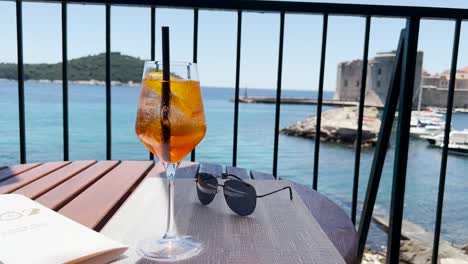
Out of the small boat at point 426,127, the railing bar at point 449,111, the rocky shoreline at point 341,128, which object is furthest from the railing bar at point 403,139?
the small boat at point 426,127

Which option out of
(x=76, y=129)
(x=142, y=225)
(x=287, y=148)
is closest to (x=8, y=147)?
(x=76, y=129)

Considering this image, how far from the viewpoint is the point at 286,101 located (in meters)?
39.6

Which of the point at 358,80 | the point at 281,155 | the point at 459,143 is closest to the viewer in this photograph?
the point at 459,143

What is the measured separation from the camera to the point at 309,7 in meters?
1.53

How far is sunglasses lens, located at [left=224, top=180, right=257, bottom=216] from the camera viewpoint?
0.67 m

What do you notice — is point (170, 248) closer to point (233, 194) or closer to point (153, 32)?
point (233, 194)

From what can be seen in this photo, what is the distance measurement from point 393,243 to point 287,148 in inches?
912

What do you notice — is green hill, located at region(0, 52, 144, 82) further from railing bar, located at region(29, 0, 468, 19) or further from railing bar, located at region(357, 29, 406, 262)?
railing bar, located at region(357, 29, 406, 262)

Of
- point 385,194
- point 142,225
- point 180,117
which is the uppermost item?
point 180,117

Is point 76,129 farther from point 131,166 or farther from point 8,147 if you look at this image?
point 131,166

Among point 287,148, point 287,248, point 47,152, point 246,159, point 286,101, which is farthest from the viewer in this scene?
point 286,101

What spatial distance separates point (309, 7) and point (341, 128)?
26376 millimetres

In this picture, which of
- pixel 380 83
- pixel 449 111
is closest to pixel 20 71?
pixel 449 111

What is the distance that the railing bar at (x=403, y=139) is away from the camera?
5.01ft
